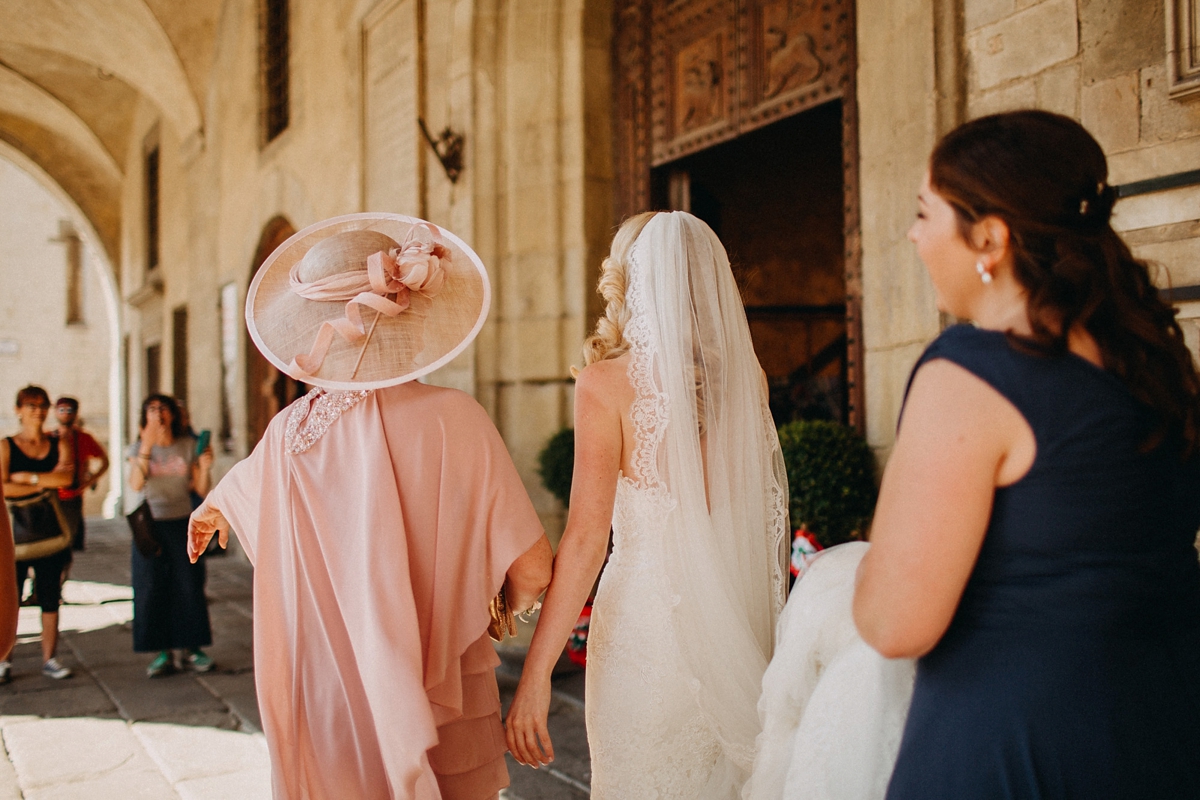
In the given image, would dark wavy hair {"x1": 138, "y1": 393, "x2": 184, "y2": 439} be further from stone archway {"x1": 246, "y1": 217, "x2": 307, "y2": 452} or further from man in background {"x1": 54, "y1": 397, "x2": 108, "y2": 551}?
stone archway {"x1": 246, "y1": 217, "x2": 307, "y2": 452}

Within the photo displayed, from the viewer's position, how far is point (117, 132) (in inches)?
628

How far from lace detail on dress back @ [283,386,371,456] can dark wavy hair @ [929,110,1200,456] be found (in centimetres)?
122

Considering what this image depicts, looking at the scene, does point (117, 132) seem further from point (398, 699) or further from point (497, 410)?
point (398, 699)

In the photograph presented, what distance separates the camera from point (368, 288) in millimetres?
1833

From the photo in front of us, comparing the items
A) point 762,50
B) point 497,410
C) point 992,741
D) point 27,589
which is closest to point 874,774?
point 992,741

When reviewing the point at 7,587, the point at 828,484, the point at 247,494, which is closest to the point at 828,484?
the point at 828,484

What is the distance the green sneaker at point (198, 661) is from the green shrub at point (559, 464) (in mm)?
2267

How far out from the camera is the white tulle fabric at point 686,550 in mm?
1892

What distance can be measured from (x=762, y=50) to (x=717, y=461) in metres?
3.63

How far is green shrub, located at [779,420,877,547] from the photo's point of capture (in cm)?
371

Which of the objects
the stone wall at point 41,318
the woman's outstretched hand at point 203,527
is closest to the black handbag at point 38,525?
the woman's outstretched hand at point 203,527

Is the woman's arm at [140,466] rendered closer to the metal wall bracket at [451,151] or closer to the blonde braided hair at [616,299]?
the metal wall bracket at [451,151]

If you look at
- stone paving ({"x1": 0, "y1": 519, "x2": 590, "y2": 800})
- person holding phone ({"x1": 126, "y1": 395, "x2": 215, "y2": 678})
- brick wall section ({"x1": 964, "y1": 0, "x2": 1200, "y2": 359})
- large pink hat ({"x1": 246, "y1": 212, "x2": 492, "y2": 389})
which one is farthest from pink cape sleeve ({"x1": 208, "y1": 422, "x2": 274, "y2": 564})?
person holding phone ({"x1": 126, "y1": 395, "x2": 215, "y2": 678})

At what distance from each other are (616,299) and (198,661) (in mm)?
4250
